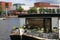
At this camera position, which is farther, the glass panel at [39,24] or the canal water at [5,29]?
the canal water at [5,29]

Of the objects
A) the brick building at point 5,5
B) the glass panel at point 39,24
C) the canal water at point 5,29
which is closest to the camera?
the glass panel at point 39,24

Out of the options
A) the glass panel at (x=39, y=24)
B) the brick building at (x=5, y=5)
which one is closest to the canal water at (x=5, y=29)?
the glass panel at (x=39, y=24)

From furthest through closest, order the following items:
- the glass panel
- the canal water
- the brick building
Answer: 1. the brick building
2. the canal water
3. the glass panel

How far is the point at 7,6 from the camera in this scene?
4181 inches

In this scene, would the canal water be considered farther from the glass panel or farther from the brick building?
the brick building

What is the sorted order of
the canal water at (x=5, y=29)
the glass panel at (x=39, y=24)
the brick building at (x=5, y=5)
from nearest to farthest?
the glass panel at (x=39, y=24), the canal water at (x=5, y=29), the brick building at (x=5, y=5)

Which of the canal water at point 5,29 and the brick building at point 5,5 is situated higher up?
the brick building at point 5,5

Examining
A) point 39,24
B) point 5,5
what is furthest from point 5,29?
point 5,5

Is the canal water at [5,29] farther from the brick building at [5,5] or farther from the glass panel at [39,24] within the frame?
the brick building at [5,5]

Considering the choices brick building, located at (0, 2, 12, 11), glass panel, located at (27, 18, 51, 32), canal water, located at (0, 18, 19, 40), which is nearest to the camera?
glass panel, located at (27, 18, 51, 32)

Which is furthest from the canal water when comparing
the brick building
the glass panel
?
the brick building

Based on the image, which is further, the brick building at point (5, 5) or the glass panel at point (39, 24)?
the brick building at point (5, 5)

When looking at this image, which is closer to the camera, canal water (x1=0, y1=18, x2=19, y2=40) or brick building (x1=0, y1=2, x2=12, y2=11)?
canal water (x1=0, y1=18, x2=19, y2=40)

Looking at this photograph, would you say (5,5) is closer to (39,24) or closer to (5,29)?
(5,29)
